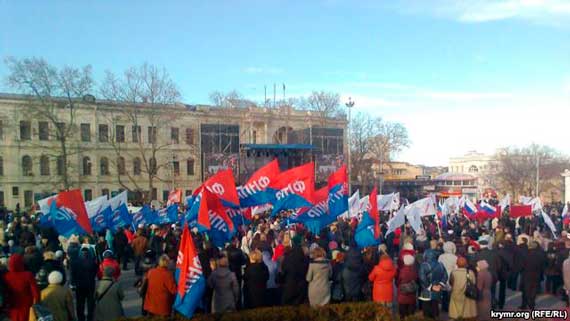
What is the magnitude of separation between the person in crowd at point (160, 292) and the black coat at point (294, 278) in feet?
6.49

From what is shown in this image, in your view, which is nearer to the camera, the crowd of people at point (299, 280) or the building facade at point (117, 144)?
the crowd of people at point (299, 280)

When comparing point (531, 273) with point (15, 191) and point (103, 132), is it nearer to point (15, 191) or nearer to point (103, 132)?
point (103, 132)

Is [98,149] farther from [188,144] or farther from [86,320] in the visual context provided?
[86,320]

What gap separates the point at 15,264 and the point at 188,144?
4340cm

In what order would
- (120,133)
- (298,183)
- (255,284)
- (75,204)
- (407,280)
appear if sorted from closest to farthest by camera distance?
(407,280) < (255,284) < (75,204) < (298,183) < (120,133)

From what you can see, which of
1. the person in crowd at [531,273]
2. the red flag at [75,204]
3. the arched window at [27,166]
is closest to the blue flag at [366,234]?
the person in crowd at [531,273]

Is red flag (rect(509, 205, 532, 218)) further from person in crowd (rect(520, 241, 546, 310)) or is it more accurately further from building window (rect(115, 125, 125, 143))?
building window (rect(115, 125, 125, 143))

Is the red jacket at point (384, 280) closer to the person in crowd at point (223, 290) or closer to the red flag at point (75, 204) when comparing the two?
the person in crowd at point (223, 290)

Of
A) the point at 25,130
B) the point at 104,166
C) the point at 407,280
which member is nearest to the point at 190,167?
the point at 104,166

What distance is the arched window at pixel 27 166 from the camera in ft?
140

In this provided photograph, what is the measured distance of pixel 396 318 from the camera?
291 inches

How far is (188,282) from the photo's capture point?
6812 millimetres

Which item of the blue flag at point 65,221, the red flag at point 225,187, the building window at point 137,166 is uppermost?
the building window at point 137,166

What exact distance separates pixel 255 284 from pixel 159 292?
163cm
